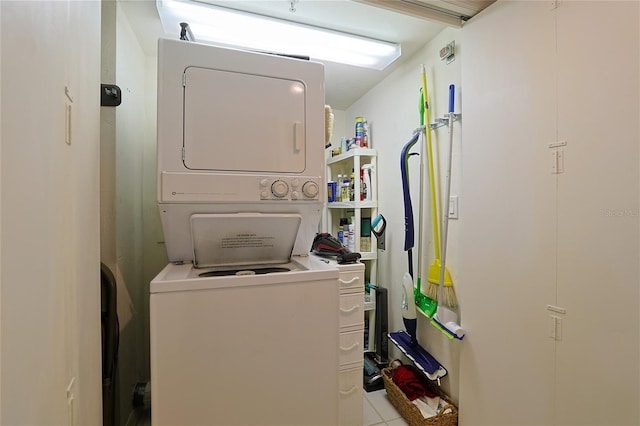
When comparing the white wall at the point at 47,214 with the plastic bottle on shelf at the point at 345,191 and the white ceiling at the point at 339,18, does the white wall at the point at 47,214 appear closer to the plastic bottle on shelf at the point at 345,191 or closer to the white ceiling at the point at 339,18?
the white ceiling at the point at 339,18

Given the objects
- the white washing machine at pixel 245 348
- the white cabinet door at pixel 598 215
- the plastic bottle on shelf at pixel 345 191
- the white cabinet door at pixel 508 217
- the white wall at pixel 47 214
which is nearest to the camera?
the white wall at pixel 47 214

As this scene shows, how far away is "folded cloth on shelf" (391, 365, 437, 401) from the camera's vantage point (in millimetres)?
2000

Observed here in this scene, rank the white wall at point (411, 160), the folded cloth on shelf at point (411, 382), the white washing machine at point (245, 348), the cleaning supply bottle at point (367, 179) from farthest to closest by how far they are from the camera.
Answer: the cleaning supply bottle at point (367, 179) < the folded cloth on shelf at point (411, 382) < the white wall at point (411, 160) < the white washing machine at point (245, 348)

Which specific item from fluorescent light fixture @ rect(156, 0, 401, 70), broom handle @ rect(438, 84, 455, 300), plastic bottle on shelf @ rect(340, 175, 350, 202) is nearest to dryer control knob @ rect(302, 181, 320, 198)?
broom handle @ rect(438, 84, 455, 300)

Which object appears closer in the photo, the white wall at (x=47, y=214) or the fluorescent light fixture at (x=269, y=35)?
the white wall at (x=47, y=214)

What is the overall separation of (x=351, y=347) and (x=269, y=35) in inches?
84.6

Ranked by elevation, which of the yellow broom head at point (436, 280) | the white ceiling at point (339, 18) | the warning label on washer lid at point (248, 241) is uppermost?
the white ceiling at point (339, 18)

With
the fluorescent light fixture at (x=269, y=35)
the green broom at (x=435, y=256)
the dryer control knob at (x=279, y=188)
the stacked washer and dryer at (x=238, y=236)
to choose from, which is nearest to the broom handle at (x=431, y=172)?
the green broom at (x=435, y=256)

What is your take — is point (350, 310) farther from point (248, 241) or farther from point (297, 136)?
point (297, 136)

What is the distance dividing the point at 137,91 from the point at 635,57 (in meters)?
2.71

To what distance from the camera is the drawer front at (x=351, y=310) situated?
1819 millimetres

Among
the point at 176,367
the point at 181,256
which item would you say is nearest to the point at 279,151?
the point at 181,256

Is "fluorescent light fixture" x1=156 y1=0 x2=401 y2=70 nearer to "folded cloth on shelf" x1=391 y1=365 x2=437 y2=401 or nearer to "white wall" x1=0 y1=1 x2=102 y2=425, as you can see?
"white wall" x1=0 y1=1 x2=102 y2=425

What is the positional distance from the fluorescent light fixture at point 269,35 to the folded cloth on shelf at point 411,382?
240 cm
